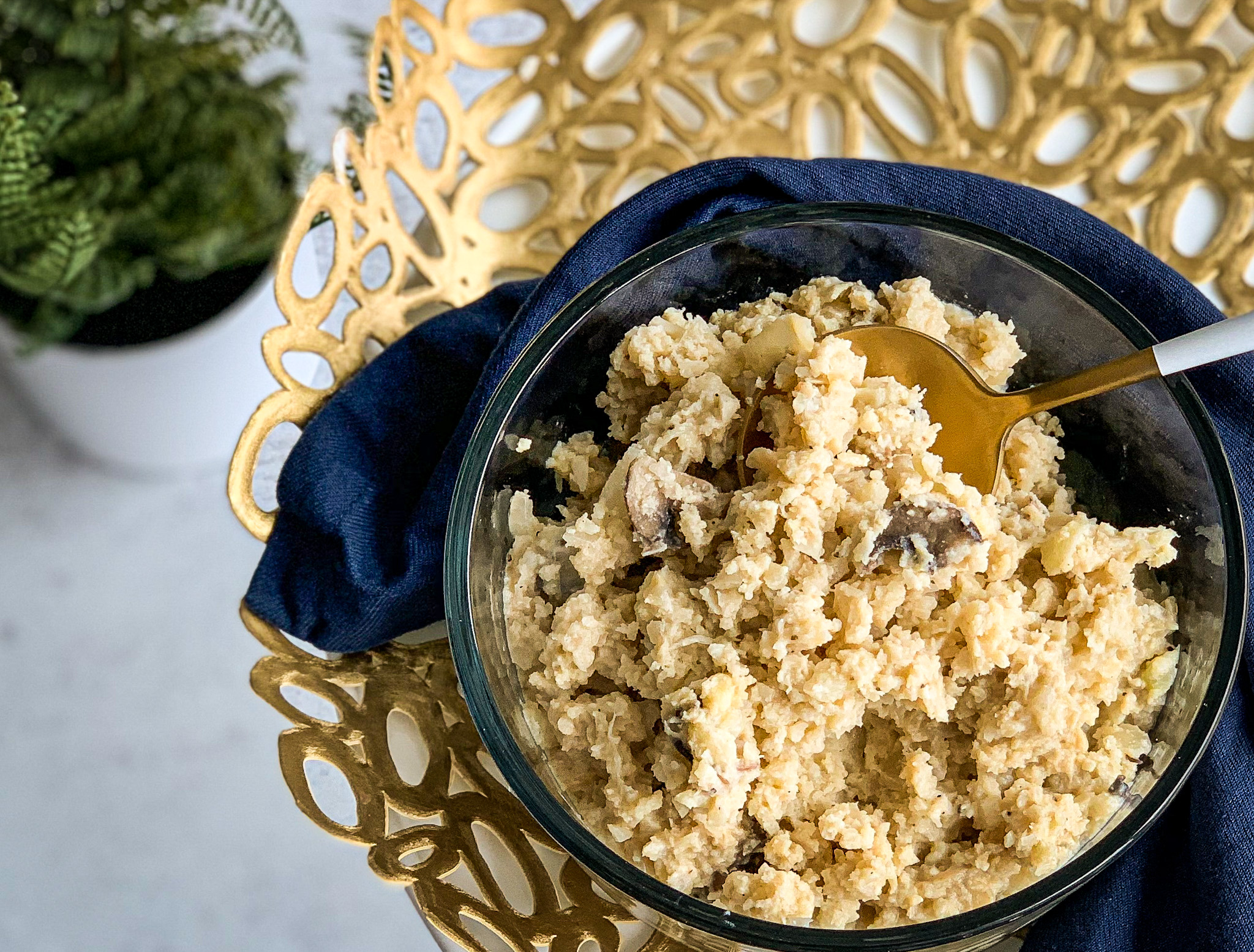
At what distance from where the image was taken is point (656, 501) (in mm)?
983

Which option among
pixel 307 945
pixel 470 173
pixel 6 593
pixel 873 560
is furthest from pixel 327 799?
pixel 6 593

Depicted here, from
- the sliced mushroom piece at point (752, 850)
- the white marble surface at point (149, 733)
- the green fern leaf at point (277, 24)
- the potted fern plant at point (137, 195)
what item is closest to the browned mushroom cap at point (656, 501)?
the sliced mushroom piece at point (752, 850)

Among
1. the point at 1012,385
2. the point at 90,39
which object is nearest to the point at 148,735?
the point at 90,39

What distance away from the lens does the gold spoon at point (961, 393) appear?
1006 millimetres

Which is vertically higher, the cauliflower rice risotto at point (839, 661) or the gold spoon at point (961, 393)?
the gold spoon at point (961, 393)

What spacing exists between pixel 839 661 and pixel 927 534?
0.41 feet

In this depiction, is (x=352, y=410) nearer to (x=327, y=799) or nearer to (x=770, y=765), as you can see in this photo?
(x=327, y=799)

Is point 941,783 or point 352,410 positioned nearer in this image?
point 941,783

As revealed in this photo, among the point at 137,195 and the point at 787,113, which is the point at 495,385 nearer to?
the point at 787,113

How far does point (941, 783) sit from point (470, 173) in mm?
882

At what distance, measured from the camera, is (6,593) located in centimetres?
221

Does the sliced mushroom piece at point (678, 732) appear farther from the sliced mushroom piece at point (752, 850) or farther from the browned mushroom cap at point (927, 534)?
the browned mushroom cap at point (927, 534)

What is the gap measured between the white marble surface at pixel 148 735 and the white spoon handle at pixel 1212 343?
5.38 ft

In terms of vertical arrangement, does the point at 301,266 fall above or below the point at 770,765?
above
